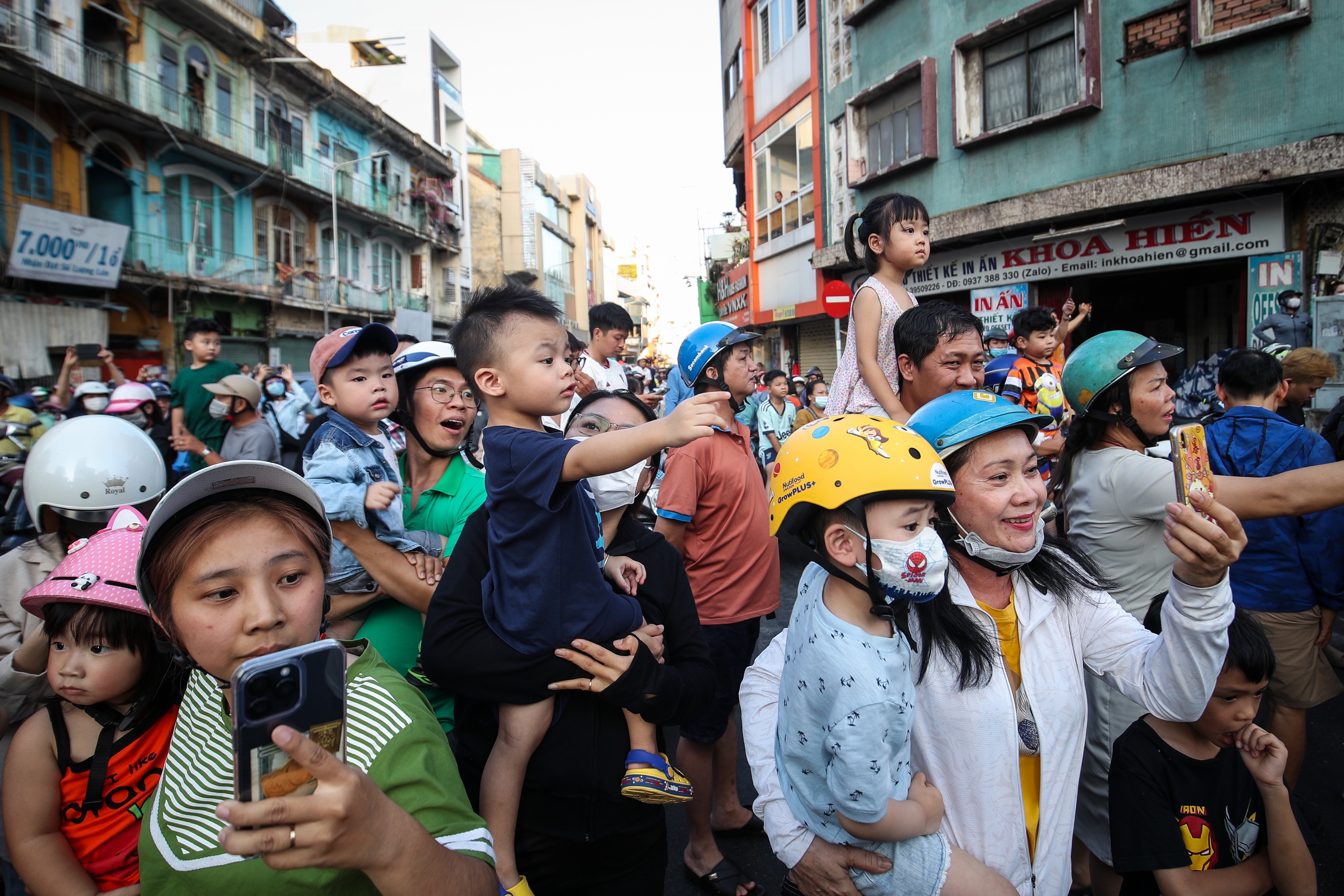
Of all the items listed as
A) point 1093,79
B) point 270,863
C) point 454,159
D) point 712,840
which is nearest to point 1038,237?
point 1093,79

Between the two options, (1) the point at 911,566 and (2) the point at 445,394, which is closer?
(1) the point at 911,566

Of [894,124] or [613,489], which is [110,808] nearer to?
[613,489]

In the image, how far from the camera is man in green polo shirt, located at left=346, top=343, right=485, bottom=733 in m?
2.73

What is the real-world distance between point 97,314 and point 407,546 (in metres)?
20.7

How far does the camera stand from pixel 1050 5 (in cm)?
1043

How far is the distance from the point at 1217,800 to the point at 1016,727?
0.80 m

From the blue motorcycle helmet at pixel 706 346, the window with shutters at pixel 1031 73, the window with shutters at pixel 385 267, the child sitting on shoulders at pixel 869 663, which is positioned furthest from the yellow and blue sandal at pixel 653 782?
the window with shutters at pixel 385 267

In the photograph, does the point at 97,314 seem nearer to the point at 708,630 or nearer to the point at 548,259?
the point at 708,630

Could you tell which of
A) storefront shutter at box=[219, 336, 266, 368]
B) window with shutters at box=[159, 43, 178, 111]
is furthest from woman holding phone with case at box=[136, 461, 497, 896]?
window with shutters at box=[159, 43, 178, 111]

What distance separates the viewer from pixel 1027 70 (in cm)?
1127

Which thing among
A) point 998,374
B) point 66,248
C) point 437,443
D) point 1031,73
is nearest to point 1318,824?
point 998,374

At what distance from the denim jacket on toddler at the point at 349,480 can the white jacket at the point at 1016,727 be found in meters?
1.50

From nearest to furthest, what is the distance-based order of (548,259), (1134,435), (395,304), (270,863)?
(270,863), (1134,435), (395,304), (548,259)

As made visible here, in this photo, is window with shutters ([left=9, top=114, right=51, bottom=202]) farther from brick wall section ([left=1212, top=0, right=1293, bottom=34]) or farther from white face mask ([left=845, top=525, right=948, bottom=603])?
brick wall section ([left=1212, top=0, right=1293, bottom=34])
